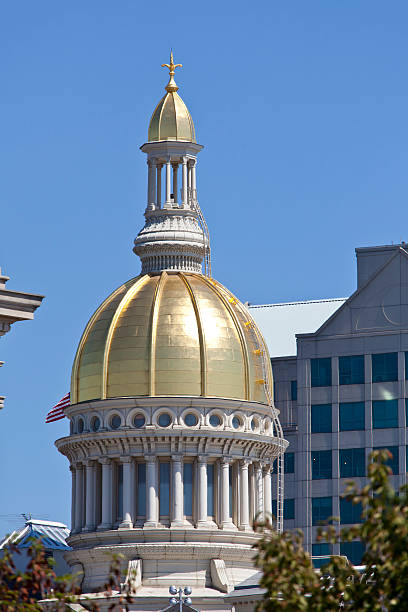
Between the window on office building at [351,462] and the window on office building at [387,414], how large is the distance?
2034 millimetres

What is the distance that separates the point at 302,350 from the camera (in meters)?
145

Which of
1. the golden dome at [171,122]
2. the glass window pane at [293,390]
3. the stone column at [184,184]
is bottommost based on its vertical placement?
the glass window pane at [293,390]

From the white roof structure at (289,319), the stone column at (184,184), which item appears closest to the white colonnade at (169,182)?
the stone column at (184,184)

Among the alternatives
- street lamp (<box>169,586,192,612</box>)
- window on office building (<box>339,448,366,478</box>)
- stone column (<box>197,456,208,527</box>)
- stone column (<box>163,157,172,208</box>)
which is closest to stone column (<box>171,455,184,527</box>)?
Answer: stone column (<box>197,456,208,527</box>)

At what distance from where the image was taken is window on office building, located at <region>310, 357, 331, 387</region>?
144m

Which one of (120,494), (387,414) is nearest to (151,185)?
(120,494)

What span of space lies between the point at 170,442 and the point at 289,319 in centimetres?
4993

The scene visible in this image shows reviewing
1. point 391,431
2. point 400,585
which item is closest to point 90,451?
point 391,431

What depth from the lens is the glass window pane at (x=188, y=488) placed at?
369 ft

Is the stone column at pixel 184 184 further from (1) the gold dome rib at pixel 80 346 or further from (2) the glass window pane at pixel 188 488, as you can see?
(2) the glass window pane at pixel 188 488

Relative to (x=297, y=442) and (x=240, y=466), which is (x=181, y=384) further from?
(x=297, y=442)

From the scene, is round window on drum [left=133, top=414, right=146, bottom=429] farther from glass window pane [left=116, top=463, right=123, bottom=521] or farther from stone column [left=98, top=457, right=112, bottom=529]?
stone column [left=98, top=457, right=112, bottom=529]

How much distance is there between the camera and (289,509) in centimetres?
14288

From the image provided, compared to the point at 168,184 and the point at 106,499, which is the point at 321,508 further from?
the point at 106,499
